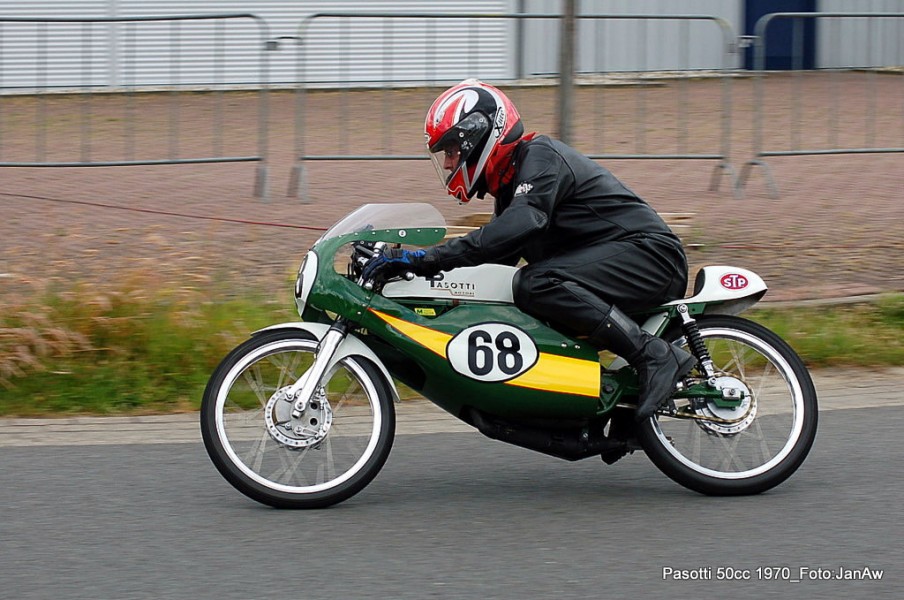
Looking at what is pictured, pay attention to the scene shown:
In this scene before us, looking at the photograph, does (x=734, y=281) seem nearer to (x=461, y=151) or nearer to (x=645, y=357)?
(x=645, y=357)

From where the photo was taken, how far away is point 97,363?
7.15m

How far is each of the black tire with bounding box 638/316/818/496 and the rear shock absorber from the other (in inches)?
2.0

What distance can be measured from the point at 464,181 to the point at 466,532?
133 cm

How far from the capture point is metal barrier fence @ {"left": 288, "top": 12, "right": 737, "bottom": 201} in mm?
12445

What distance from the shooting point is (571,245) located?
18.1ft

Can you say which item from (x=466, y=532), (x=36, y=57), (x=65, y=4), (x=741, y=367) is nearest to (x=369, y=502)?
(x=466, y=532)

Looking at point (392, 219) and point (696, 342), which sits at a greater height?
point (392, 219)

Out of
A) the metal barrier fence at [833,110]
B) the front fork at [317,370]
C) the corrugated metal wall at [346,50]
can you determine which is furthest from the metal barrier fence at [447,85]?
the front fork at [317,370]

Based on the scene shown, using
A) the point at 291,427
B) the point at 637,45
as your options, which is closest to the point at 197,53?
the point at 637,45

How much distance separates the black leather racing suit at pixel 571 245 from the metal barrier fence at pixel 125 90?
708 cm

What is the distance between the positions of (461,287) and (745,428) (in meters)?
1.24

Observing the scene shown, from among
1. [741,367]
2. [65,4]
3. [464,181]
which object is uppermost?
[65,4]

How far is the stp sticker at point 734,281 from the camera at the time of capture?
5.54m

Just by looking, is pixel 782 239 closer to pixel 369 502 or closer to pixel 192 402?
pixel 192 402
